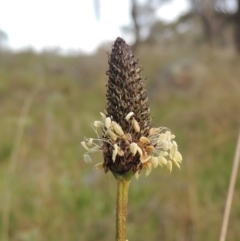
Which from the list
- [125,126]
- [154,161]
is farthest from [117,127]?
[154,161]

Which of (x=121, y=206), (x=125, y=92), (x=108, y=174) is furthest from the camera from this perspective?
(x=108, y=174)

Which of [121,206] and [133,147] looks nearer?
[121,206]

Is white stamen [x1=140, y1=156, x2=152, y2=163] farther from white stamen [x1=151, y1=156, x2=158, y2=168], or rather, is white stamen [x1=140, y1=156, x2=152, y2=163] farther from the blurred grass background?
the blurred grass background

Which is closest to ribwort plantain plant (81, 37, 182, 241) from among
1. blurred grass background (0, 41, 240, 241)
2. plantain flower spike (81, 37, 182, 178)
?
plantain flower spike (81, 37, 182, 178)

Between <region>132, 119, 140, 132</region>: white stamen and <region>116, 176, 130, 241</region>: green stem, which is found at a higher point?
<region>132, 119, 140, 132</region>: white stamen

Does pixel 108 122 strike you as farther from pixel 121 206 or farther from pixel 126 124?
pixel 121 206

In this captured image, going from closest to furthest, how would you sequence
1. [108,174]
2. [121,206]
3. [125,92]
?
[121,206] < [125,92] < [108,174]

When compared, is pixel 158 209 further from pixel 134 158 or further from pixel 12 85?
pixel 12 85

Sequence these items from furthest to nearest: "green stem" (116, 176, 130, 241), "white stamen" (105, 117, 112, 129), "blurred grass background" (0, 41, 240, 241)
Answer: "blurred grass background" (0, 41, 240, 241) < "white stamen" (105, 117, 112, 129) < "green stem" (116, 176, 130, 241)
